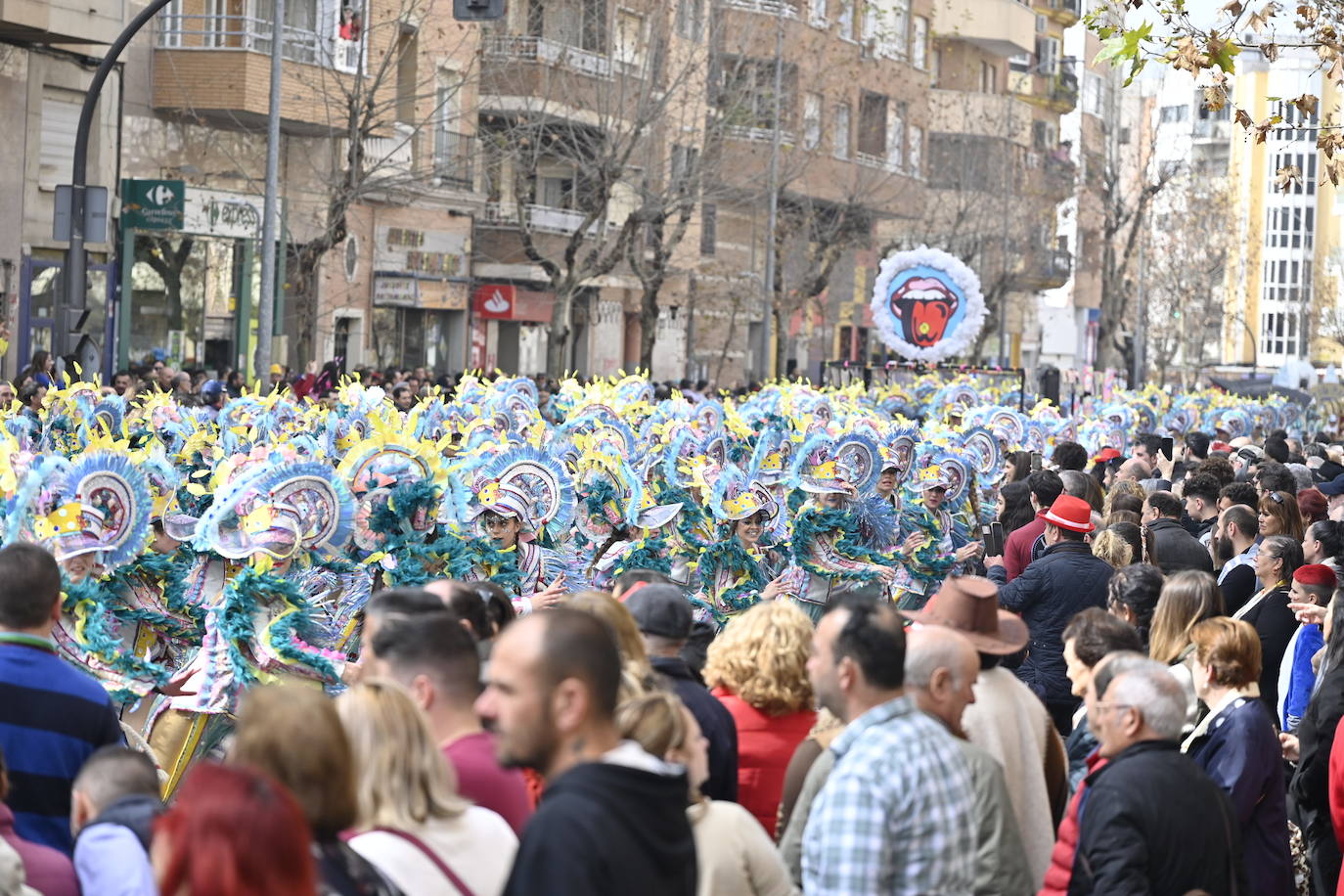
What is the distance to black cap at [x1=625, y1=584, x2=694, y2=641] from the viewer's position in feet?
20.0

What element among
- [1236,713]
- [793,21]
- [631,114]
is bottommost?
[1236,713]

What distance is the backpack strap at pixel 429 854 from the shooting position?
3952 millimetres

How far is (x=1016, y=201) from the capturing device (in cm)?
4881

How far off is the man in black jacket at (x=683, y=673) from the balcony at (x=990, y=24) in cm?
4897

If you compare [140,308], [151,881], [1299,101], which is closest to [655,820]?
[151,881]

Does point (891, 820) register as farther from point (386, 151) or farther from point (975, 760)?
point (386, 151)

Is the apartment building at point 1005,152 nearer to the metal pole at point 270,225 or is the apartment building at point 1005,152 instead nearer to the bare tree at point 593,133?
the bare tree at point 593,133

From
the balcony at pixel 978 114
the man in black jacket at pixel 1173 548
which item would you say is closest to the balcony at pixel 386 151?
the balcony at pixel 978 114

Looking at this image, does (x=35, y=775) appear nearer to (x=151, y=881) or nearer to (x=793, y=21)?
(x=151, y=881)

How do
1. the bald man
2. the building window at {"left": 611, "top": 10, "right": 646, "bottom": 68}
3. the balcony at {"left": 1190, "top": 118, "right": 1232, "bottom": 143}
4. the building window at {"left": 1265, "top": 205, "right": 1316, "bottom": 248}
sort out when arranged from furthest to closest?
1. the balcony at {"left": 1190, "top": 118, "right": 1232, "bottom": 143}
2. the building window at {"left": 1265, "top": 205, "right": 1316, "bottom": 248}
3. the building window at {"left": 611, "top": 10, "right": 646, "bottom": 68}
4. the bald man

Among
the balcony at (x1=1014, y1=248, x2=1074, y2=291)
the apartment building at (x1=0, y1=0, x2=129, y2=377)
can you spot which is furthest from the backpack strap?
the balcony at (x1=1014, y1=248, x2=1074, y2=291)

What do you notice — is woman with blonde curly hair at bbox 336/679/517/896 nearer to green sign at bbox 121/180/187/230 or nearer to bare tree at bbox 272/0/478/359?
bare tree at bbox 272/0/478/359

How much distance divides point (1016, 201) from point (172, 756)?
140ft

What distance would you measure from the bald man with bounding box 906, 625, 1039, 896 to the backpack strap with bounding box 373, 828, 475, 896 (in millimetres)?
1544
